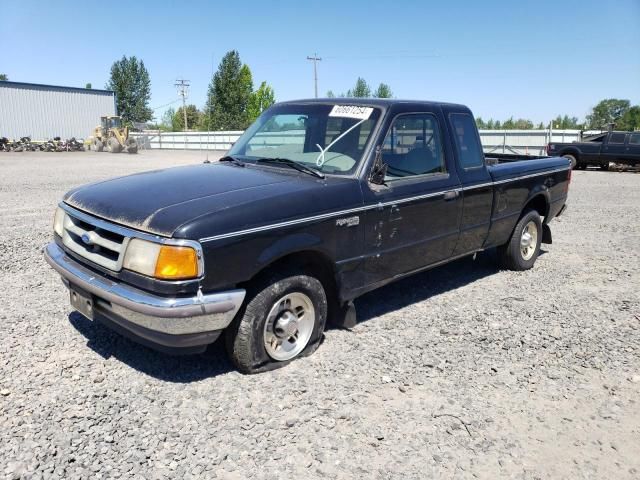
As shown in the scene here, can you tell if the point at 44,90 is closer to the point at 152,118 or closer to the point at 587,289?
the point at 152,118

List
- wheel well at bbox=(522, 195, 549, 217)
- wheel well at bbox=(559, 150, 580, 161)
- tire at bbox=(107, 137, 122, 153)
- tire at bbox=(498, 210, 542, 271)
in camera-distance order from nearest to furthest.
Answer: tire at bbox=(498, 210, 542, 271) → wheel well at bbox=(522, 195, 549, 217) → wheel well at bbox=(559, 150, 580, 161) → tire at bbox=(107, 137, 122, 153)

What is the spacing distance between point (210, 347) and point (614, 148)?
67.8 ft

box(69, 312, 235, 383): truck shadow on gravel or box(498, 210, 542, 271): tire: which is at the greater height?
box(498, 210, 542, 271): tire

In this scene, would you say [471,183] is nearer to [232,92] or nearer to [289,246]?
[289,246]

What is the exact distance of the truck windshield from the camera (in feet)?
13.1

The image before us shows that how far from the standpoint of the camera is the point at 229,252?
3041mm

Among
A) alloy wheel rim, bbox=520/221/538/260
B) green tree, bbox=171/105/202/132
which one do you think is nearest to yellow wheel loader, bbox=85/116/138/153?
alloy wheel rim, bbox=520/221/538/260

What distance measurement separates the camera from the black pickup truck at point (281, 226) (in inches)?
118

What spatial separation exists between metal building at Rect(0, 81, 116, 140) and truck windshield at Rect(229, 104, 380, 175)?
145 feet

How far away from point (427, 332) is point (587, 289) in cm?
230

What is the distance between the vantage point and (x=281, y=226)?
129 inches

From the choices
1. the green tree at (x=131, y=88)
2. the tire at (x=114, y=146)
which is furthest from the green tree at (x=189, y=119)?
the tire at (x=114, y=146)

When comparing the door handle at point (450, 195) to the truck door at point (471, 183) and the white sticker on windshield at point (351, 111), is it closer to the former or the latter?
the truck door at point (471, 183)

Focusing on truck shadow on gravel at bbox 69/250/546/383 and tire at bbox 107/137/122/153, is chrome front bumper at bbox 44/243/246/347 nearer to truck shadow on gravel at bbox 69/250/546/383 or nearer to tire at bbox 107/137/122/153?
truck shadow on gravel at bbox 69/250/546/383
